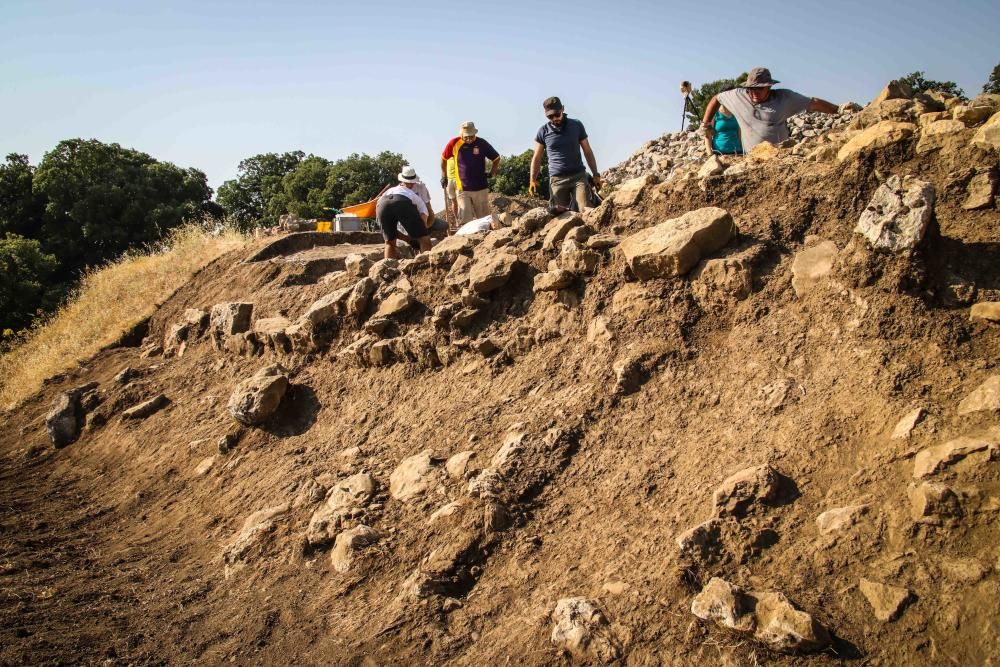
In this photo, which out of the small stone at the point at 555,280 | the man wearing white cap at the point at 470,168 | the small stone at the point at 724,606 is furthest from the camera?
the man wearing white cap at the point at 470,168

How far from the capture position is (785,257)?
4.05m

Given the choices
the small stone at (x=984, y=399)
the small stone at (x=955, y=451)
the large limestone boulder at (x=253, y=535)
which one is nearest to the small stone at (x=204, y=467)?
the large limestone boulder at (x=253, y=535)

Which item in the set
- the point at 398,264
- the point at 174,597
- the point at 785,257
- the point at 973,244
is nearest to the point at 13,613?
the point at 174,597

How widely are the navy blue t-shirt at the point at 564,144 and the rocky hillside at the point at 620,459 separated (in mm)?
1418

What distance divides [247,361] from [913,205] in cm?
572

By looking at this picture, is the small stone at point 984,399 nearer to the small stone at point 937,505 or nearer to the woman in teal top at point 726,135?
the small stone at point 937,505

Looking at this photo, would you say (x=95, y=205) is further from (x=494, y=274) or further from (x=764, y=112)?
(x=764, y=112)

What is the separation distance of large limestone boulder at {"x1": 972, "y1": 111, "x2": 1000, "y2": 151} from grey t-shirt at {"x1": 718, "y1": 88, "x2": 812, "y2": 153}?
80.4 inches

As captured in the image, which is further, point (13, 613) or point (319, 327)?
point (319, 327)

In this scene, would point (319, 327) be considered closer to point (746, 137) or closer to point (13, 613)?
point (13, 613)

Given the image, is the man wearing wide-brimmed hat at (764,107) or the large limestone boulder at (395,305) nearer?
the large limestone boulder at (395,305)

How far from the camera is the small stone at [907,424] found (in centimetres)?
294

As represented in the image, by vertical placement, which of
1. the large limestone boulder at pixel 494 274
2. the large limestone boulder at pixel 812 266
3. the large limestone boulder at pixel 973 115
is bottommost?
the large limestone boulder at pixel 812 266

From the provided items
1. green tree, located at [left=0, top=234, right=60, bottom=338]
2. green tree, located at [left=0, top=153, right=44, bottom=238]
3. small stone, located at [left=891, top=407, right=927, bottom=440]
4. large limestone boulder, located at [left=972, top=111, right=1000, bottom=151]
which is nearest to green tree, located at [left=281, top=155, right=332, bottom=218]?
green tree, located at [left=0, top=153, right=44, bottom=238]
